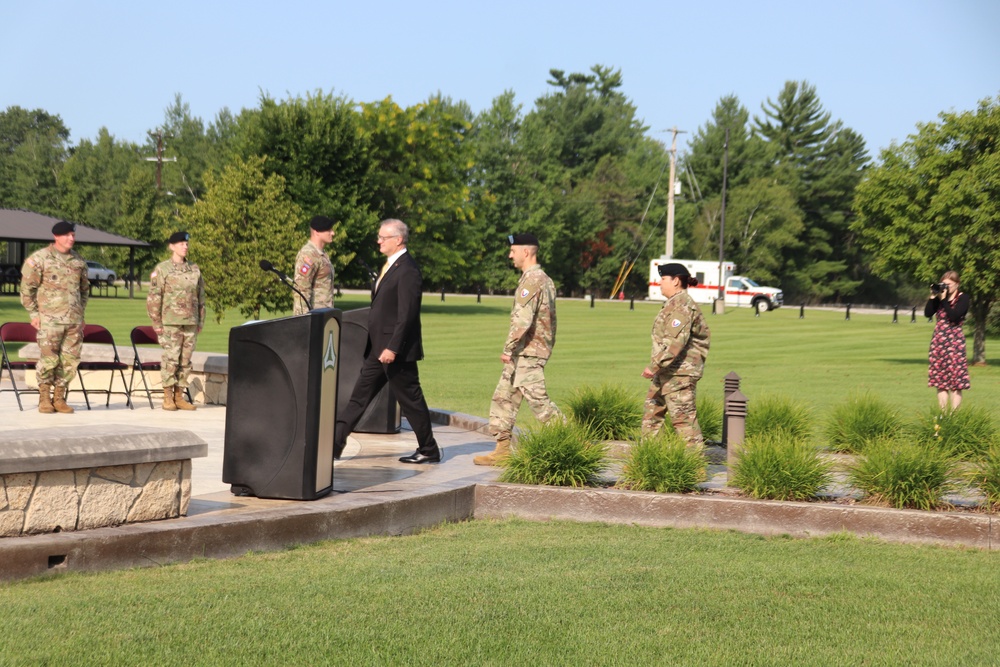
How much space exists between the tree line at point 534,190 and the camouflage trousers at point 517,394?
59.3 ft

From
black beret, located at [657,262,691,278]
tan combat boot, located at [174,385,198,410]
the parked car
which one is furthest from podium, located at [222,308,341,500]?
the parked car

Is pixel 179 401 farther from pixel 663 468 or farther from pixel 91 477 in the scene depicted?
pixel 91 477

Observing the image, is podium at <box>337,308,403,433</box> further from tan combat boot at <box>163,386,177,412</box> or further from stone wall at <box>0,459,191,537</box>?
stone wall at <box>0,459,191,537</box>

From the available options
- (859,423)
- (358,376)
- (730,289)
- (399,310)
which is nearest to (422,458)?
(399,310)

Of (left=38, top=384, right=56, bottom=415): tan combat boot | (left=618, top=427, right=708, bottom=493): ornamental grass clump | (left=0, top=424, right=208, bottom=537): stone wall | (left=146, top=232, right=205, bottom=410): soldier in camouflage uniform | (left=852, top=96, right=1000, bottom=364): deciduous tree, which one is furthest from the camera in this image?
(left=852, top=96, right=1000, bottom=364): deciduous tree

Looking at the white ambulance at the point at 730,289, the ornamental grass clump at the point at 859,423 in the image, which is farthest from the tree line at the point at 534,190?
the ornamental grass clump at the point at 859,423

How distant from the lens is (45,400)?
12.5 m

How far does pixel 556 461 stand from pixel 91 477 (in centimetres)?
353

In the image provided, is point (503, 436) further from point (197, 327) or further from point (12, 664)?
point (12, 664)

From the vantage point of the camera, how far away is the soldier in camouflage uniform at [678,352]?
10.2 meters

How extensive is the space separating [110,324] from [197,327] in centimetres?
2257

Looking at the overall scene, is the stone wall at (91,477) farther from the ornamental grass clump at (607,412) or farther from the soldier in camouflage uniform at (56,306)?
the soldier in camouflage uniform at (56,306)

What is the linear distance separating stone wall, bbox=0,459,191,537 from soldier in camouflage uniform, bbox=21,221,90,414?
5991mm

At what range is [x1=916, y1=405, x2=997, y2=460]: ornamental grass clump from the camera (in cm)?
1014
